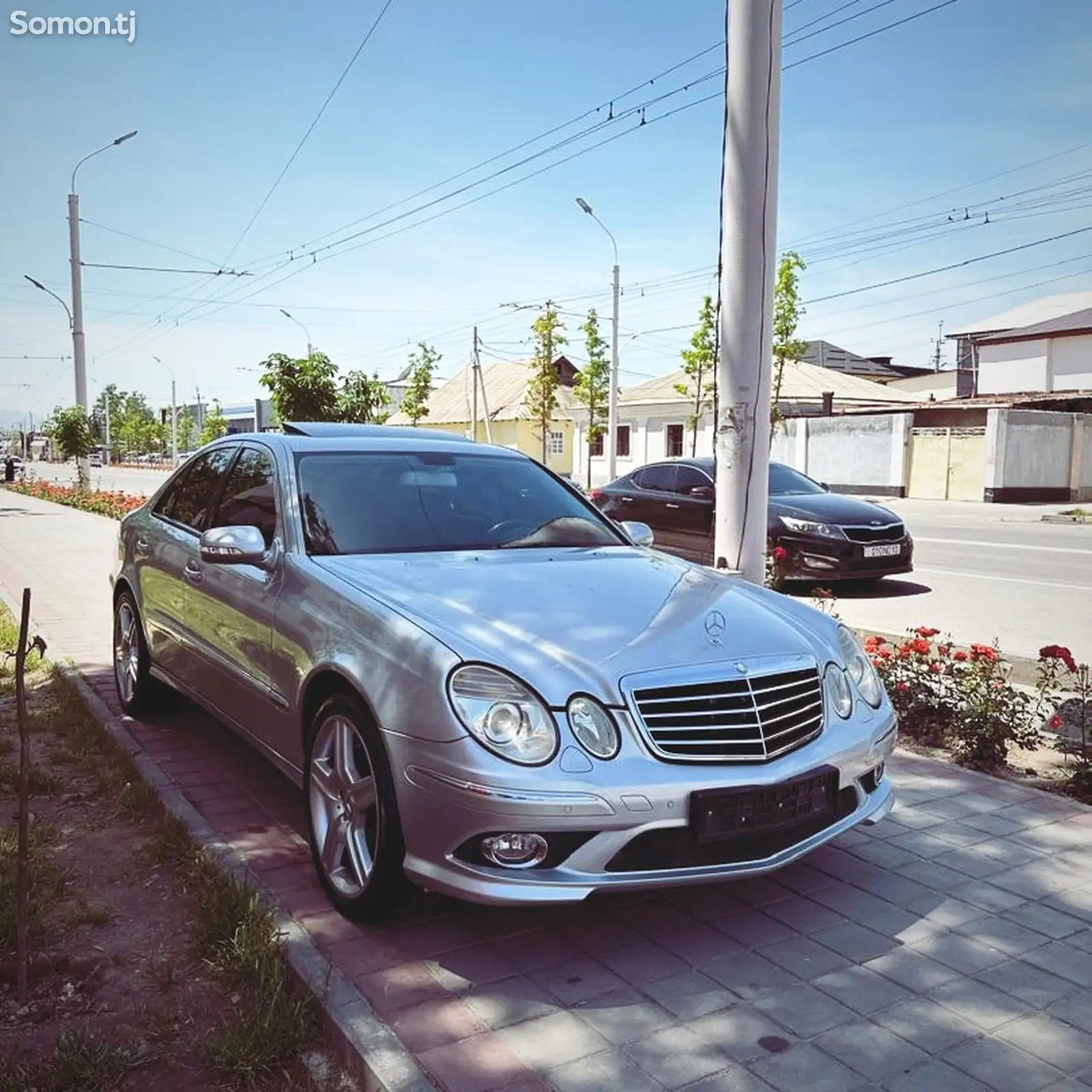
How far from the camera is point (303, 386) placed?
1809 centimetres

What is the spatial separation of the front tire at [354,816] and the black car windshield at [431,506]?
795 millimetres

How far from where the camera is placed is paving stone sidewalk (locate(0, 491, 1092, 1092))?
8.46 feet

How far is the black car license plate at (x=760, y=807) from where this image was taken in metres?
2.90

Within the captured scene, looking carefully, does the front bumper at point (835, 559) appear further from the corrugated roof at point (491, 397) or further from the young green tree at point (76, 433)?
the corrugated roof at point (491, 397)

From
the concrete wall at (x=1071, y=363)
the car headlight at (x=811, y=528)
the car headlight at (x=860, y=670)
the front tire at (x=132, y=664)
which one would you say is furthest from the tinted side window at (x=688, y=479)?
the concrete wall at (x=1071, y=363)

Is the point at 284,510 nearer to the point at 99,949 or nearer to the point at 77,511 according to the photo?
the point at 99,949

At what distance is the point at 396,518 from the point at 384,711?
4.23 ft

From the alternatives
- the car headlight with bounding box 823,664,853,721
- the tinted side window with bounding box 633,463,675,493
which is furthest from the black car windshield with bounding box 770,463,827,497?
the car headlight with bounding box 823,664,853,721

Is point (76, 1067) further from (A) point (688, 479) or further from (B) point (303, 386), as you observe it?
(B) point (303, 386)

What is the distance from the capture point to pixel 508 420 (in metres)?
56.4

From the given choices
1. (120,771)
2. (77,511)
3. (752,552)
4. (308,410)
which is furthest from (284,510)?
(77,511)

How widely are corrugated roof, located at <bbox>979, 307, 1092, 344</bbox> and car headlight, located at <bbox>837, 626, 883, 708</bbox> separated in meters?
43.7

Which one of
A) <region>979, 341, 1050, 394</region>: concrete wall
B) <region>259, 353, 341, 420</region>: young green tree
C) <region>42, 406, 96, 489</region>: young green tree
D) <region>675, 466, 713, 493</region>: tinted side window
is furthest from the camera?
<region>979, 341, 1050, 394</region>: concrete wall

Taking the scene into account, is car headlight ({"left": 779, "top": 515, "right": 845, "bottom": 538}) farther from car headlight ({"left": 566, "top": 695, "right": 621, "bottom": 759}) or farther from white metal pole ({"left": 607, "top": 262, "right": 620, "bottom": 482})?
white metal pole ({"left": 607, "top": 262, "right": 620, "bottom": 482})
